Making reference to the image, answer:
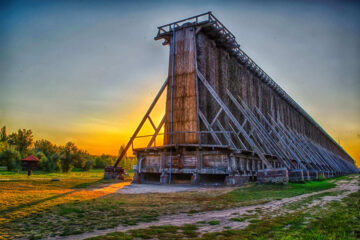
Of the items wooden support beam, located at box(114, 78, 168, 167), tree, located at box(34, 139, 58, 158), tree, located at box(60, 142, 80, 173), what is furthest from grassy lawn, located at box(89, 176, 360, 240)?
tree, located at box(34, 139, 58, 158)

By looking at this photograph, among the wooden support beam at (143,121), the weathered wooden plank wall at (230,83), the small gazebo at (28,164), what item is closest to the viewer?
the wooden support beam at (143,121)

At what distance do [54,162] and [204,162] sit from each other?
35495mm

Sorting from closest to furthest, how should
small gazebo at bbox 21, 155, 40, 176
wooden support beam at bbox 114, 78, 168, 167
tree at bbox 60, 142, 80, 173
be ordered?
wooden support beam at bbox 114, 78, 168, 167 < small gazebo at bbox 21, 155, 40, 176 < tree at bbox 60, 142, 80, 173

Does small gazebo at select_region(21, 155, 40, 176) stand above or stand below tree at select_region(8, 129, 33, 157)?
below

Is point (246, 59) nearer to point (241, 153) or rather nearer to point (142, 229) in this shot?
point (241, 153)

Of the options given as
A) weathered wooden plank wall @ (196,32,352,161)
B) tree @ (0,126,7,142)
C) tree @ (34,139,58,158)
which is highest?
weathered wooden plank wall @ (196,32,352,161)

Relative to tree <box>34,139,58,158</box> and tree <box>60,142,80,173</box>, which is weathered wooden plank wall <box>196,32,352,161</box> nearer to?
tree <box>60,142,80,173</box>

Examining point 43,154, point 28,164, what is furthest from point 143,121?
point 43,154

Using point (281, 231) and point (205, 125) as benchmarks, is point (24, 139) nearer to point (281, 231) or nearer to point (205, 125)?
point (205, 125)

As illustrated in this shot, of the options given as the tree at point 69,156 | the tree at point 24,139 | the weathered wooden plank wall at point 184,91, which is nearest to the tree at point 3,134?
the tree at point 24,139

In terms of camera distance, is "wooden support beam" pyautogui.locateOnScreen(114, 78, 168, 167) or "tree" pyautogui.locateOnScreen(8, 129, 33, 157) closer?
"wooden support beam" pyautogui.locateOnScreen(114, 78, 168, 167)

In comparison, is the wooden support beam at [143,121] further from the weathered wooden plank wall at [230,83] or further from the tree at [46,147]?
the tree at [46,147]

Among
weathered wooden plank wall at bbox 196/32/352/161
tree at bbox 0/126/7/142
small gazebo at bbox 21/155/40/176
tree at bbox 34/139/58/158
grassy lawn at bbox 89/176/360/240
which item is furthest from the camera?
tree at bbox 0/126/7/142

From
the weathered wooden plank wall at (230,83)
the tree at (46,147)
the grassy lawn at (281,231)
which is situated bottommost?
the grassy lawn at (281,231)
